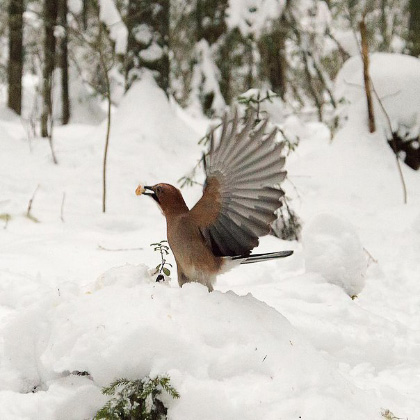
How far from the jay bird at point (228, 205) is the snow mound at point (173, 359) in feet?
0.78

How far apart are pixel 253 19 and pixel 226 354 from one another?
6.93 metres

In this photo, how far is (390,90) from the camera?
227 inches

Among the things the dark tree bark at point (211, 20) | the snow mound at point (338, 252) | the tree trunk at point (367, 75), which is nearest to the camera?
the snow mound at point (338, 252)

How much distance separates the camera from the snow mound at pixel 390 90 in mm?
5660

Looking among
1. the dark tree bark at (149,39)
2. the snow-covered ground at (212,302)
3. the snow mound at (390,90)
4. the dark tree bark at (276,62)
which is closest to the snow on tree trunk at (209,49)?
the dark tree bark at (276,62)

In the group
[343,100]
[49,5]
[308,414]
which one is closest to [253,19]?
[343,100]

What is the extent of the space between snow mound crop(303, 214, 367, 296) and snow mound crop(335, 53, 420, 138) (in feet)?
10.0

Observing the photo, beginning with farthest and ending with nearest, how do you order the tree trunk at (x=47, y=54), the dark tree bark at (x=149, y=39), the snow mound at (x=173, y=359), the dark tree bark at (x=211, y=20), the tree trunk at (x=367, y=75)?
the dark tree bark at (x=211, y=20)
the tree trunk at (x=47, y=54)
the dark tree bark at (x=149, y=39)
the tree trunk at (x=367, y=75)
the snow mound at (x=173, y=359)

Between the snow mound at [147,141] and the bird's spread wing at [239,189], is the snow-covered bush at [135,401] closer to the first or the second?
the bird's spread wing at [239,189]

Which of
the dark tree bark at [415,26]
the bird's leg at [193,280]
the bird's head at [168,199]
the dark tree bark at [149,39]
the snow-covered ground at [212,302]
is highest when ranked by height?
the dark tree bark at [415,26]

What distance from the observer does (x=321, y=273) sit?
3.10 meters

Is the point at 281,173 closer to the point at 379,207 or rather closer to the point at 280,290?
the point at 280,290

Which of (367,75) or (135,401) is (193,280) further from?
(367,75)

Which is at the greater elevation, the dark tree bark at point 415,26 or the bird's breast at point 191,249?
the dark tree bark at point 415,26
